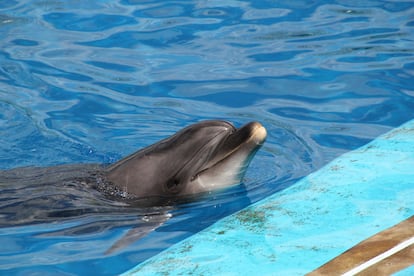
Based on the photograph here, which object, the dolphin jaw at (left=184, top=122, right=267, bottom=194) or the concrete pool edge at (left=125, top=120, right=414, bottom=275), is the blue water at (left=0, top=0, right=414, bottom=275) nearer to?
the dolphin jaw at (left=184, top=122, right=267, bottom=194)

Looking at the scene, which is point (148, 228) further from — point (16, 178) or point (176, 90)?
point (176, 90)

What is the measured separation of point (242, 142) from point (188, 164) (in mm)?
474

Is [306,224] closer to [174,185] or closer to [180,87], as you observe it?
[174,185]

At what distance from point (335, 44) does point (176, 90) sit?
191 centimetres

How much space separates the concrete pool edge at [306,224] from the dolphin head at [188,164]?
1.00 feet

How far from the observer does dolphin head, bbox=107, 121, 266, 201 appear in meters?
6.04

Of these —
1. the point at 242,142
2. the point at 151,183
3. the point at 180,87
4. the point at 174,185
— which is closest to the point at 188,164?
the point at 174,185

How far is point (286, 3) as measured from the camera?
11.5 metres

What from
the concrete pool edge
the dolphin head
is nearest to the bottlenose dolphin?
the dolphin head

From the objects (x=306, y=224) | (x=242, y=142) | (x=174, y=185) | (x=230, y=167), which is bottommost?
(x=306, y=224)

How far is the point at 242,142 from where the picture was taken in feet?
19.3

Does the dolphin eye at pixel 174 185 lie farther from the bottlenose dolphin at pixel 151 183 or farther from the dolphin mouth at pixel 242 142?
the dolphin mouth at pixel 242 142

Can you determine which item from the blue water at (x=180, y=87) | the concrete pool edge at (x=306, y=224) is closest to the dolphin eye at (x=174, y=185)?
the blue water at (x=180, y=87)

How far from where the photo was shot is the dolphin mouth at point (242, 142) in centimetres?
584
